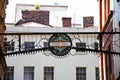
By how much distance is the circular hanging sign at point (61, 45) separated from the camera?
16906 millimetres

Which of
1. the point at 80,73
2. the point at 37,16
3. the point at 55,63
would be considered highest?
the point at 37,16

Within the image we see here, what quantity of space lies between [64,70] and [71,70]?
2.13ft

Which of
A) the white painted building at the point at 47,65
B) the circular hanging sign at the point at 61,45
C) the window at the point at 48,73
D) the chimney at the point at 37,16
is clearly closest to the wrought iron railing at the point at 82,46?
the circular hanging sign at the point at 61,45

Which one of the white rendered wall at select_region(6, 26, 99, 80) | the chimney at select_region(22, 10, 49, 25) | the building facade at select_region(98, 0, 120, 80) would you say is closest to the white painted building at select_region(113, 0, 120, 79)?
the building facade at select_region(98, 0, 120, 80)

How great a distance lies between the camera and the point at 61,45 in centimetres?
1691

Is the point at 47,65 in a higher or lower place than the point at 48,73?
higher

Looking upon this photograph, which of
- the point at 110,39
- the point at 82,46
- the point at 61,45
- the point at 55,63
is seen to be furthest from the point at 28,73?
the point at 61,45

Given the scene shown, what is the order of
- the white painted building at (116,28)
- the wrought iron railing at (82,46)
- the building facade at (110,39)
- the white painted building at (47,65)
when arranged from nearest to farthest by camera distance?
the wrought iron railing at (82,46), the white painted building at (116,28), the building facade at (110,39), the white painted building at (47,65)

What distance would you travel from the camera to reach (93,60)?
44219 mm

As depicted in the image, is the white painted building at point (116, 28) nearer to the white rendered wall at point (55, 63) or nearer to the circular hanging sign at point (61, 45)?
the circular hanging sign at point (61, 45)

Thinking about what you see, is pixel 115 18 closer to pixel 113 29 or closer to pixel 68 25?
pixel 113 29

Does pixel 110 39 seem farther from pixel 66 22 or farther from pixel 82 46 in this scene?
pixel 66 22

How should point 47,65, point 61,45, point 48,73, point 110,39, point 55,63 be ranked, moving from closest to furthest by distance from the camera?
point 61,45
point 110,39
point 48,73
point 47,65
point 55,63

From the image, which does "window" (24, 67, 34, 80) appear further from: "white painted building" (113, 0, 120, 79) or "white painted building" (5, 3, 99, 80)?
"white painted building" (113, 0, 120, 79)
